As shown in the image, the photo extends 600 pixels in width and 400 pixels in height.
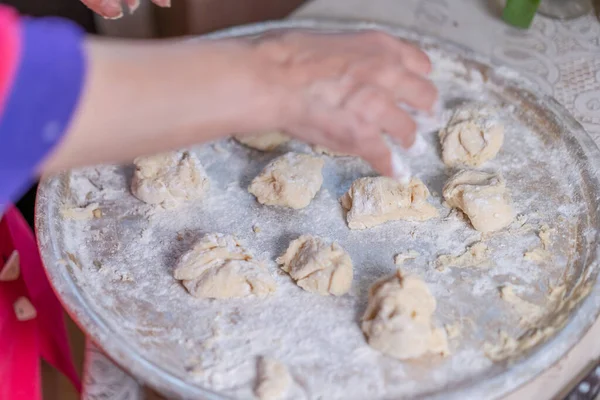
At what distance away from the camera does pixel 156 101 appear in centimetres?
71

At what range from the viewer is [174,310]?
42.2 inches

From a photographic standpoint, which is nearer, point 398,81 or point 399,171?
point 398,81

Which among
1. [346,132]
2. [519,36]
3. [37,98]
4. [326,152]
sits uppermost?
[37,98]

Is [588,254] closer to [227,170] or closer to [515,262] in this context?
[515,262]

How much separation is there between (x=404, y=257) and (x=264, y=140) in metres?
0.40

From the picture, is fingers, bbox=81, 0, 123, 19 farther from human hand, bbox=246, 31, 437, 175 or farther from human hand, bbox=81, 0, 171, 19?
human hand, bbox=246, 31, 437, 175

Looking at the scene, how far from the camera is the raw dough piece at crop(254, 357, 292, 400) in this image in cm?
94

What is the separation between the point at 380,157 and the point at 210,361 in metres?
0.42

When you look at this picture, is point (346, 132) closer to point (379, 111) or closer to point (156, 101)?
point (379, 111)

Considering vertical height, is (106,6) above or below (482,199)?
above

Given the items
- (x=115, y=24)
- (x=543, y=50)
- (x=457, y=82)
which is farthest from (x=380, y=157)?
(x=115, y=24)

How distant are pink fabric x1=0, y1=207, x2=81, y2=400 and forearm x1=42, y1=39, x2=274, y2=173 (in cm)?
68

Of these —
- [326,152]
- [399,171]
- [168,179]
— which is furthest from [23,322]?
[399,171]

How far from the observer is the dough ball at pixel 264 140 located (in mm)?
1324
